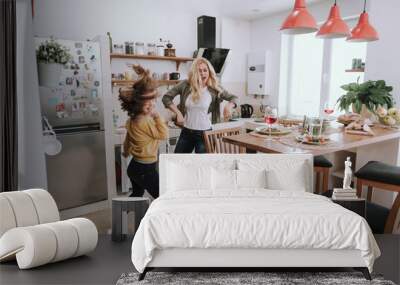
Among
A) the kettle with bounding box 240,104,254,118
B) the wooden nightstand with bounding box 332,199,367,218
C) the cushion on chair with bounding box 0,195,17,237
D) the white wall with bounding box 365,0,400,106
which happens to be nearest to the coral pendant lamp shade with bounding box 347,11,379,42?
the white wall with bounding box 365,0,400,106

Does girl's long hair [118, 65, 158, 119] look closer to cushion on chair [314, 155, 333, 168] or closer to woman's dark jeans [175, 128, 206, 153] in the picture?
woman's dark jeans [175, 128, 206, 153]

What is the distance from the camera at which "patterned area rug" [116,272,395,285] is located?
1841 millimetres

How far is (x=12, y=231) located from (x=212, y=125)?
8.10 ft

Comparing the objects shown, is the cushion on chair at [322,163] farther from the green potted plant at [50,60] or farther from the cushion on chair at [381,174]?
the green potted plant at [50,60]

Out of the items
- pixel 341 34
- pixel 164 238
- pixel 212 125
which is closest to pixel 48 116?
pixel 212 125

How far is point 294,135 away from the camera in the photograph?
3.12 metres

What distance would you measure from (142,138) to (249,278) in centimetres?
218

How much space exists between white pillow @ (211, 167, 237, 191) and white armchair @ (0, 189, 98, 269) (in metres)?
0.79

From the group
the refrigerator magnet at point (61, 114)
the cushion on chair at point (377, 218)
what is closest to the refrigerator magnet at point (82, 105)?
the refrigerator magnet at point (61, 114)

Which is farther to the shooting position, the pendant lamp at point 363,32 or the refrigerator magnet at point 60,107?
the refrigerator magnet at point 60,107

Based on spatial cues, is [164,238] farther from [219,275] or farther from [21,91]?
[21,91]

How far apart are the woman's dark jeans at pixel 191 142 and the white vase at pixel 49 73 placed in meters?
1.37

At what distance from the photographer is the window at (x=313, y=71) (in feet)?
16.5

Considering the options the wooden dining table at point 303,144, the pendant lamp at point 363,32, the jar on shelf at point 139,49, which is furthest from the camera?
the jar on shelf at point 139,49
